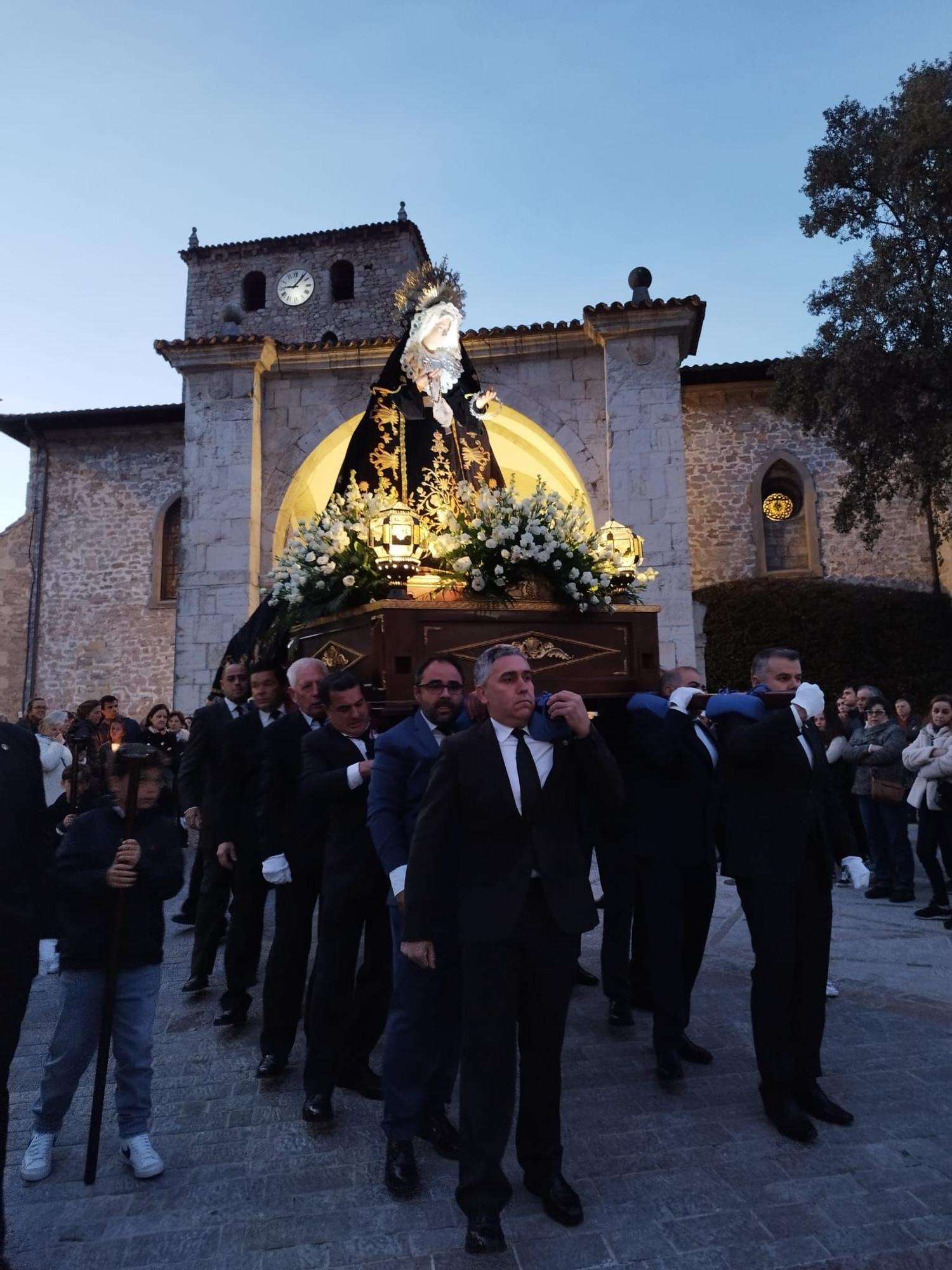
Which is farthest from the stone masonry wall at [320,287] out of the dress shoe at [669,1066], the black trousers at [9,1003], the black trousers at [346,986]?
the black trousers at [9,1003]

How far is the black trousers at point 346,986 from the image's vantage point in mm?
3951

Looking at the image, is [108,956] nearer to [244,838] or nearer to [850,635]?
[244,838]

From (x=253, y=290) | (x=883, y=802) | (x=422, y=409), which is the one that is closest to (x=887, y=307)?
(x=883, y=802)

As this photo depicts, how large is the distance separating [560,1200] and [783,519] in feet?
59.5

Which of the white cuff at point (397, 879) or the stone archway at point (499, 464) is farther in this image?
the stone archway at point (499, 464)

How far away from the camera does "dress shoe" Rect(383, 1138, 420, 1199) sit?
3.21m

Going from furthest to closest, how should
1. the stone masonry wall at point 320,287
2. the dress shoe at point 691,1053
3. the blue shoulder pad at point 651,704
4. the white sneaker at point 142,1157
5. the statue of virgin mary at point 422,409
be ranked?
1. the stone masonry wall at point 320,287
2. the statue of virgin mary at point 422,409
3. the blue shoulder pad at point 651,704
4. the dress shoe at point 691,1053
5. the white sneaker at point 142,1157

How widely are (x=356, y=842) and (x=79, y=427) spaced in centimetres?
2020

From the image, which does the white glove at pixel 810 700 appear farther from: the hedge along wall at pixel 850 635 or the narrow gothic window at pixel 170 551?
the narrow gothic window at pixel 170 551

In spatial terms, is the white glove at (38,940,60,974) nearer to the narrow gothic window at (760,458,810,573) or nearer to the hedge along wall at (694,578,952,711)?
the hedge along wall at (694,578,952,711)

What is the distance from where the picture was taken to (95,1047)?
3582 mm

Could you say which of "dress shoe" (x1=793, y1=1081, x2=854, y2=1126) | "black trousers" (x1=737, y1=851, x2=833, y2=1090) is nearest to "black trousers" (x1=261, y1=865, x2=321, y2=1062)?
Answer: "black trousers" (x1=737, y1=851, x2=833, y2=1090)

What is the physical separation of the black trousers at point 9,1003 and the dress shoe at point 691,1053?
117 inches

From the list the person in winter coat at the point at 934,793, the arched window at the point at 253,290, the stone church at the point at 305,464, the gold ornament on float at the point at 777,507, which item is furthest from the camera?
the arched window at the point at 253,290
